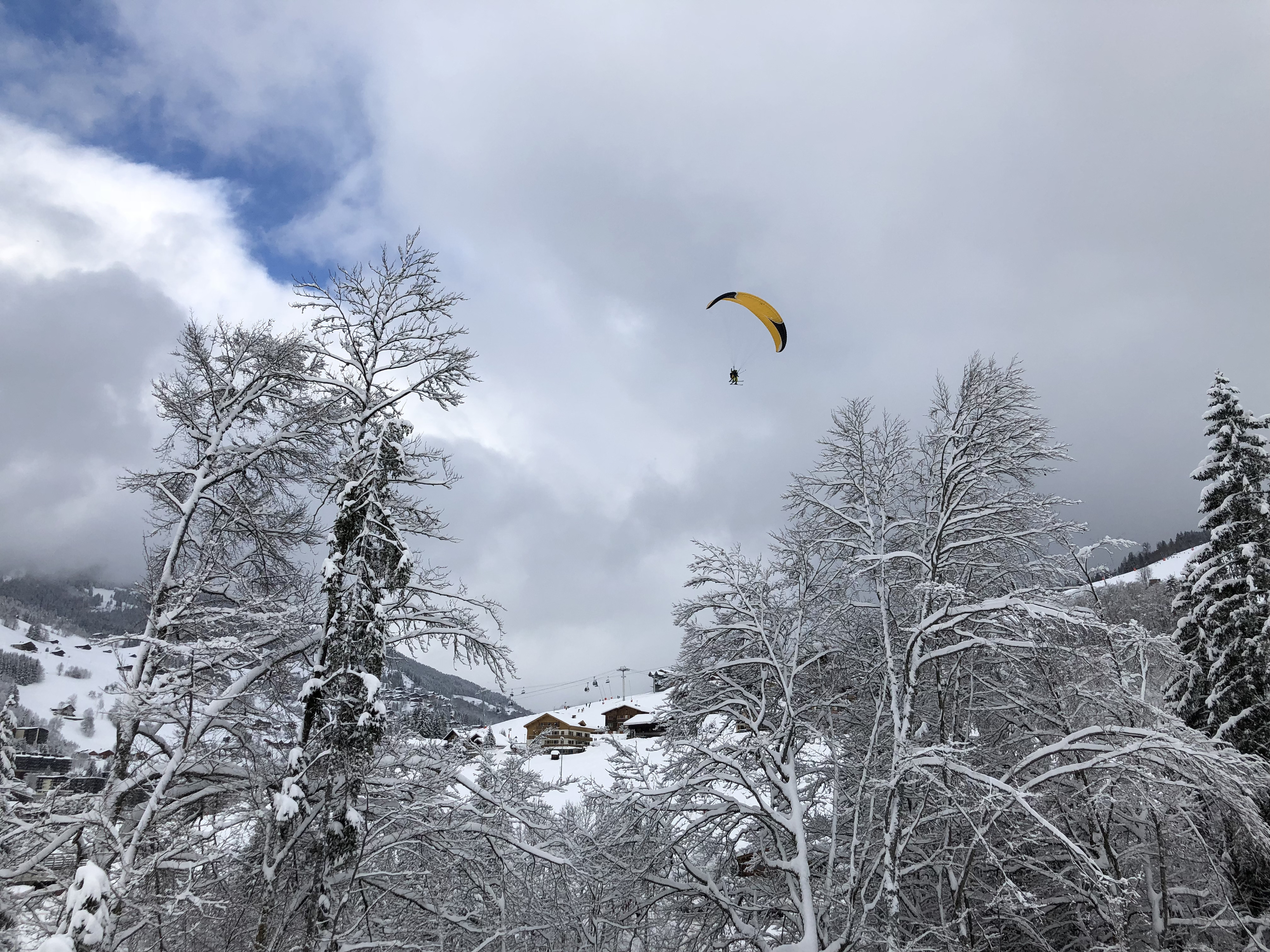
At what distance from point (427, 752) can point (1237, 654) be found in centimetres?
1948

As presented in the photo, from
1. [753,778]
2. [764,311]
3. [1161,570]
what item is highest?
[1161,570]

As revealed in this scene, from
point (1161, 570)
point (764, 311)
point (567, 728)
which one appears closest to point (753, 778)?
point (764, 311)

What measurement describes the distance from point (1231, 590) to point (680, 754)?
51.5 feet

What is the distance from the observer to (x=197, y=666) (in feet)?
29.5

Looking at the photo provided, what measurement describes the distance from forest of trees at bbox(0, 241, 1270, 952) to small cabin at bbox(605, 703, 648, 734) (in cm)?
6875

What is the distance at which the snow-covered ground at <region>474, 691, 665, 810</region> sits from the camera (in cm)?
1330

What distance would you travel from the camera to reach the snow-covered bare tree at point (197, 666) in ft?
25.2

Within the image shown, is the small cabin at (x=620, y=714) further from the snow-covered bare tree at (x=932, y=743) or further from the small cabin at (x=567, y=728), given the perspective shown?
the snow-covered bare tree at (x=932, y=743)

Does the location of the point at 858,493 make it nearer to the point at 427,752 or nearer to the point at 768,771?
the point at 768,771

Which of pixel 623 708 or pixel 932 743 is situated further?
pixel 623 708

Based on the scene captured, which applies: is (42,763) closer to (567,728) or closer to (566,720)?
(567,728)

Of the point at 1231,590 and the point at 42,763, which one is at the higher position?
the point at 1231,590

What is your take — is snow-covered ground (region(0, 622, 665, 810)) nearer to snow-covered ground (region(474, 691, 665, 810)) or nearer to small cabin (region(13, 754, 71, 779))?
snow-covered ground (region(474, 691, 665, 810))

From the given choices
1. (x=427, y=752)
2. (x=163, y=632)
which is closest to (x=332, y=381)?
(x=163, y=632)
